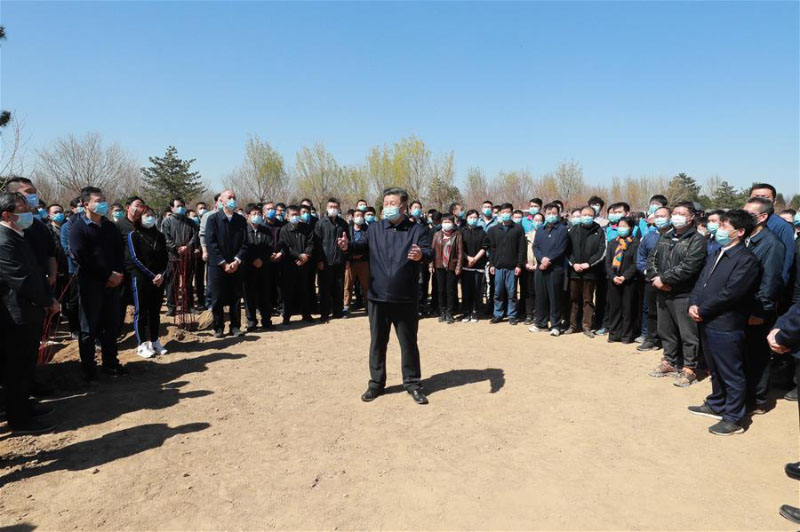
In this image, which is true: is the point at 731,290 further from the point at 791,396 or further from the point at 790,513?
the point at 790,513

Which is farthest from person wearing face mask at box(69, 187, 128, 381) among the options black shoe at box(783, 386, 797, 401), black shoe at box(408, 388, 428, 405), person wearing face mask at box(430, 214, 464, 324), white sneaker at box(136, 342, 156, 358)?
black shoe at box(783, 386, 797, 401)

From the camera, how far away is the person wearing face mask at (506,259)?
927 cm

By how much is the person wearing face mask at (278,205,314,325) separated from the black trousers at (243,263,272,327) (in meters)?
0.52

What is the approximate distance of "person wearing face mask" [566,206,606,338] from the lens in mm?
8328

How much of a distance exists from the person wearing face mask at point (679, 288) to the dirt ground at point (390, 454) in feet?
1.23

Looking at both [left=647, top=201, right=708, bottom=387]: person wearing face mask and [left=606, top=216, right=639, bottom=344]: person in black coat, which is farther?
[left=606, top=216, right=639, bottom=344]: person in black coat

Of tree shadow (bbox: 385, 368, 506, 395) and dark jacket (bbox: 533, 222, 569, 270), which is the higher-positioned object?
dark jacket (bbox: 533, 222, 569, 270)

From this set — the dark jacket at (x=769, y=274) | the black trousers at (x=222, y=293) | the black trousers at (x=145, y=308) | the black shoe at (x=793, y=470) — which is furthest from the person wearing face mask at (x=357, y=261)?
the black shoe at (x=793, y=470)

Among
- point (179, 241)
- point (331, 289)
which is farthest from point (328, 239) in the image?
point (179, 241)

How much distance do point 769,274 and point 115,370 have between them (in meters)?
7.91

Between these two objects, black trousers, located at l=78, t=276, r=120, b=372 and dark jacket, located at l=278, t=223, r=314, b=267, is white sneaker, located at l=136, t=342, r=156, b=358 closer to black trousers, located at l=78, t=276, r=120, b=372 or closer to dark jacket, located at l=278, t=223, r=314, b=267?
black trousers, located at l=78, t=276, r=120, b=372

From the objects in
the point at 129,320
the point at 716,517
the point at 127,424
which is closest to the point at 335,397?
the point at 127,424

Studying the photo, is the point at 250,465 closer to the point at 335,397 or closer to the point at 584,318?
the point at 335,397

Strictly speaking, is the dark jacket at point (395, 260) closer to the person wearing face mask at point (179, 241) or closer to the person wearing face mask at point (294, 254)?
the person wearing face mask at point (294, 254)
